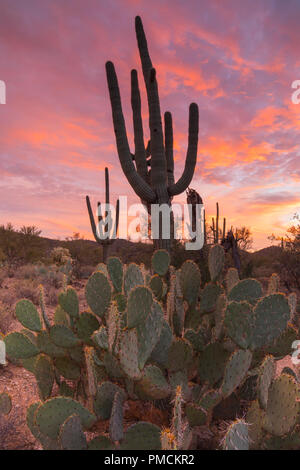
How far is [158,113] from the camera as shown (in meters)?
9.88

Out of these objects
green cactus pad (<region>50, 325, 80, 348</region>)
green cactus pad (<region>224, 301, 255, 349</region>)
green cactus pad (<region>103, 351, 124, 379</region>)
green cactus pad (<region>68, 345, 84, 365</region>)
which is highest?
green cactus pad (<region>224, 301, 255, 349</region>)

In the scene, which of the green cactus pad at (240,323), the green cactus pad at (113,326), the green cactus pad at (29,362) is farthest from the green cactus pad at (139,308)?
the green cactus pad at (29,362)

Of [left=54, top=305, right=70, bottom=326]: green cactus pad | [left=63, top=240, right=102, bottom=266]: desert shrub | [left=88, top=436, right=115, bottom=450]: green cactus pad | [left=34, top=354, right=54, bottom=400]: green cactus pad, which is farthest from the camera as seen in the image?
[left=63, top=240, right=102, bottom=266]: desert shrub

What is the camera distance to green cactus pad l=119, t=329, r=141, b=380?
234cm

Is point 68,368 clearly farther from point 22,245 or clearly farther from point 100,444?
point 22,245

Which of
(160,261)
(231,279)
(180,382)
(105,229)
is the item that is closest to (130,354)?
(180,382)

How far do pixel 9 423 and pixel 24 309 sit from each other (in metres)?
1.14

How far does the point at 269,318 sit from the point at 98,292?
149cm

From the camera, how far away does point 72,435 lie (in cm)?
222

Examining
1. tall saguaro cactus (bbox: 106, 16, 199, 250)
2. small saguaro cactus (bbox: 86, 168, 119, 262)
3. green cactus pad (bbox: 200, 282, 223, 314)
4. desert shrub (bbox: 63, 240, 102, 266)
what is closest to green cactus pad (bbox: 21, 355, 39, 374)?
green cactus pad (bbox: 200, 282, 223, 314)

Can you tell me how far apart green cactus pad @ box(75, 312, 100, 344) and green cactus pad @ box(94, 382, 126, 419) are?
0.91 m

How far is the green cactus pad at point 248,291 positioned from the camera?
326 cm

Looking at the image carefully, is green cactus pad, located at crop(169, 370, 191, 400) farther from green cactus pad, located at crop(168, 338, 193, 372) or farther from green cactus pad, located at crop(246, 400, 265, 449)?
green cactus pad, located at crop(246, 400, 265, 449)
